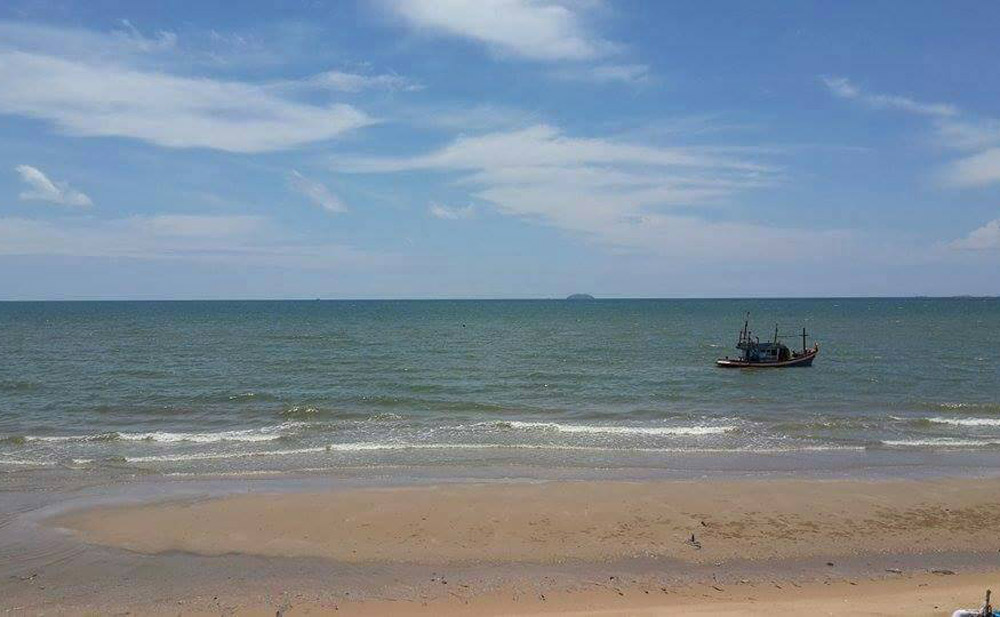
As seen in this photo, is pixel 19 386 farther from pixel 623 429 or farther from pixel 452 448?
pixel 623 429

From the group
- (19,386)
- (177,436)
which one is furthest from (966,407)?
(19,386)

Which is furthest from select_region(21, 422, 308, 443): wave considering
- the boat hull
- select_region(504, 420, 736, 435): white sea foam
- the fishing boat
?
the fishing boat

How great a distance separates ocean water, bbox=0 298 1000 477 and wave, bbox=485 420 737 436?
0.11m

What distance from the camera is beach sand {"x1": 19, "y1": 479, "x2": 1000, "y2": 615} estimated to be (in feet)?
34.8

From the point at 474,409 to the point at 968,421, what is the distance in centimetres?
1798

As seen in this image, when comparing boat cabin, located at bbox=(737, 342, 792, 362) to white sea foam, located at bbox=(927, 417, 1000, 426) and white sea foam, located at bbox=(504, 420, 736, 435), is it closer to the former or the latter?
white sea foam, located at bbox=(927, 417, 1000, 426)

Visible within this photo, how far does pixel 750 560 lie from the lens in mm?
12250

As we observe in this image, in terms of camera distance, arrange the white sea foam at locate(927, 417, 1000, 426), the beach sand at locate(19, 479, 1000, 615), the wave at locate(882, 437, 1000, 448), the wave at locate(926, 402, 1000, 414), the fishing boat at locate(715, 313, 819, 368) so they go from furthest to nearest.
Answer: the fishing boat at locate(715, 313, 819, 368), the wave at locate(926, 402, 1000, 414), the white sea foam at locate(927, 417, 1000, 426), the wave at locate(882, 437, 1000, 448), the beach sand at locate(19, 479, 1000, 615)

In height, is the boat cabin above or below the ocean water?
above

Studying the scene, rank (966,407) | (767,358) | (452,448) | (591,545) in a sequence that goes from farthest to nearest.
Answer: (767,358)
(966,407)
(452,448)
(591,545)

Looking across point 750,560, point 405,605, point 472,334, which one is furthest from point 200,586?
point 472,334

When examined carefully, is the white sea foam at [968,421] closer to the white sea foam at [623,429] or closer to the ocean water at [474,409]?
the ocean water at [474,409]

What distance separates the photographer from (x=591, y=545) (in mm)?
12945

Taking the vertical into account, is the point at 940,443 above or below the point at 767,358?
below
